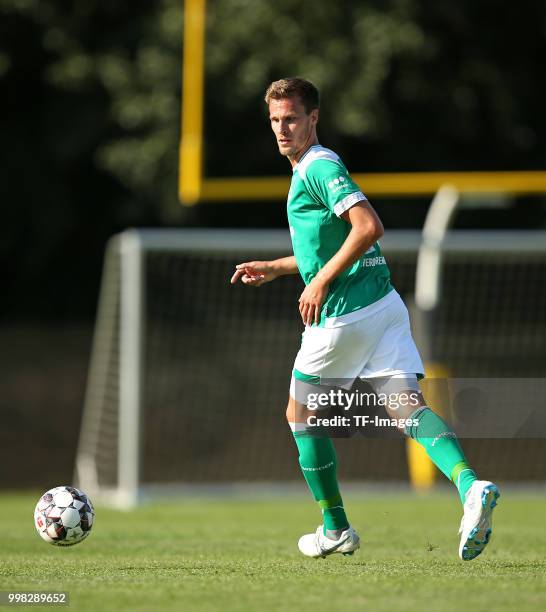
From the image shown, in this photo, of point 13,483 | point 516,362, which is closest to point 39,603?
point 516,362

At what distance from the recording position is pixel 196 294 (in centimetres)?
1451

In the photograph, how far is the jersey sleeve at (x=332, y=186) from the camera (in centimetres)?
460

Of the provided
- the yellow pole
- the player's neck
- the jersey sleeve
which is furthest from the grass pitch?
the yellow pole

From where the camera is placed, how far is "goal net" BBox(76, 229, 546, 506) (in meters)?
13.5

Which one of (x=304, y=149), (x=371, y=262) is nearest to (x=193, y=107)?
(x=304, y=149)

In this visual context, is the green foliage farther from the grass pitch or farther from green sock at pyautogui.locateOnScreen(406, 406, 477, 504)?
green sock at pyautogui.locateOnScreen(406, 406, 477, 504)

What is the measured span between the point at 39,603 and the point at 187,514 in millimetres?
5408

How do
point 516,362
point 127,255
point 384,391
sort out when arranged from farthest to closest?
point 516,362 → point 127,255 → point 384,391

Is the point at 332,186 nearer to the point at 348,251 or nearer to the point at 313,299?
the point at 348,251

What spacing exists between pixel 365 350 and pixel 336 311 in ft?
0.60

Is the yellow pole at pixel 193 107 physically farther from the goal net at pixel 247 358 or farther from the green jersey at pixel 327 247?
the green jersey at pixel 327 247

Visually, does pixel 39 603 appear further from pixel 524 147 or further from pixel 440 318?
pixel 524 147

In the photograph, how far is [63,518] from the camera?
17.2 ft

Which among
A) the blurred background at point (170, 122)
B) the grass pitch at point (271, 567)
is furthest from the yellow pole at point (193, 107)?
the grass pitch at point (271, 567)
